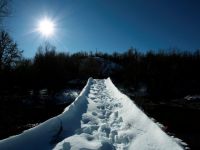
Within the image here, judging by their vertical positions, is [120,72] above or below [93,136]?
above

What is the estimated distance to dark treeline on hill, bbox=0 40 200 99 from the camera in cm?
1814

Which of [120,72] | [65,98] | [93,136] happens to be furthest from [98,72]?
[93,136]

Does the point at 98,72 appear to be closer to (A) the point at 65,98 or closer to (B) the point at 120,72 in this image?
(B) the point at 120,72

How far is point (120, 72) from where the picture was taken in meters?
29.8

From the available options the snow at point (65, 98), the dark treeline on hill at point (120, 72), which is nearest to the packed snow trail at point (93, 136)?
the snow at point (65, 98)

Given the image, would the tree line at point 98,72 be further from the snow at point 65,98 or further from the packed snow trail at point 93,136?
the packed snow trail at point 93,136

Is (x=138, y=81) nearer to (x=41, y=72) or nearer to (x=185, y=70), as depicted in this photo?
(x=185, y=70)

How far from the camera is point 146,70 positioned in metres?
25.0

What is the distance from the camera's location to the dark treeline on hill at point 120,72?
1814 centimetres

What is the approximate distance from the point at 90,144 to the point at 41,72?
58.4 feet

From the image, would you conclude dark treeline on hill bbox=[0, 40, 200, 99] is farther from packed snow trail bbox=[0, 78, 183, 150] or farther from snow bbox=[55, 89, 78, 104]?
packed snow trail bbox=[0, 78, 183, 150]

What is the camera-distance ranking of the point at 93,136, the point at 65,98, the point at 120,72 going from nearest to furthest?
1. the point at 93,136
2. the point at 65,98
3. the point at 120,72

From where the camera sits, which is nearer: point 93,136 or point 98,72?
point 93,136

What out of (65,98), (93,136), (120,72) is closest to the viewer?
(93,136)
